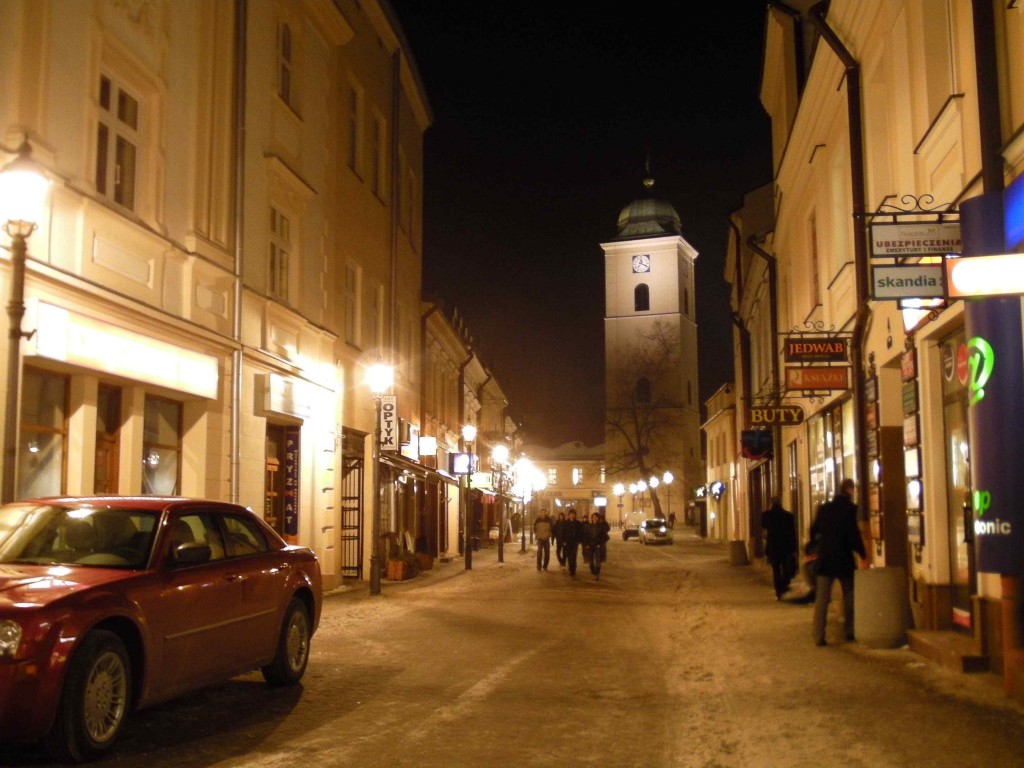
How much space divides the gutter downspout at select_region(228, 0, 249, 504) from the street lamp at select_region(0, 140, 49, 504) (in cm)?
637

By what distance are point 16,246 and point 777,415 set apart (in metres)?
15.3

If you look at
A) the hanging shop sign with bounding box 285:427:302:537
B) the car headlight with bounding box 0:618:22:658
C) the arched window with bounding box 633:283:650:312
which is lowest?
the car headlight with bounding box 0:618:22:658

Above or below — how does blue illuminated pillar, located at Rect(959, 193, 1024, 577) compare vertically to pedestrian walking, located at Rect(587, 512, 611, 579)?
above

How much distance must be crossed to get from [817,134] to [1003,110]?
9675mm

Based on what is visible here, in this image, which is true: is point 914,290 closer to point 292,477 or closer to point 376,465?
point 376,465

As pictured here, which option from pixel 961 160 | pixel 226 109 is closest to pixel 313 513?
pixel 226 109

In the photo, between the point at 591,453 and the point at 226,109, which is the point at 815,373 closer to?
the point at 226,109

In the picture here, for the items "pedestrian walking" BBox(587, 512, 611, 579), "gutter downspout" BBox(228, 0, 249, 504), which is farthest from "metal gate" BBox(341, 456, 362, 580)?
"gutter downspout" BBox(228, 0, 249, 504)

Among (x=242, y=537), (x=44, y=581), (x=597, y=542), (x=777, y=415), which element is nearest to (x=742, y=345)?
(x=597, y=542)

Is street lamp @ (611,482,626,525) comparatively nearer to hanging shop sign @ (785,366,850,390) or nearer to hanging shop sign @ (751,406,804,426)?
hanging shop sign @ (751,406,804,426)

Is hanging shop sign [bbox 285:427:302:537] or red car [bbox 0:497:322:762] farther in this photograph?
hanging shop sign [bbox 285:427:302:537]

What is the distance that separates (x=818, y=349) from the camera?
16141 mm

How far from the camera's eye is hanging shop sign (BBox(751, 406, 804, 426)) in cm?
2133

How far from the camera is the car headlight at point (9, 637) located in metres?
6.23
